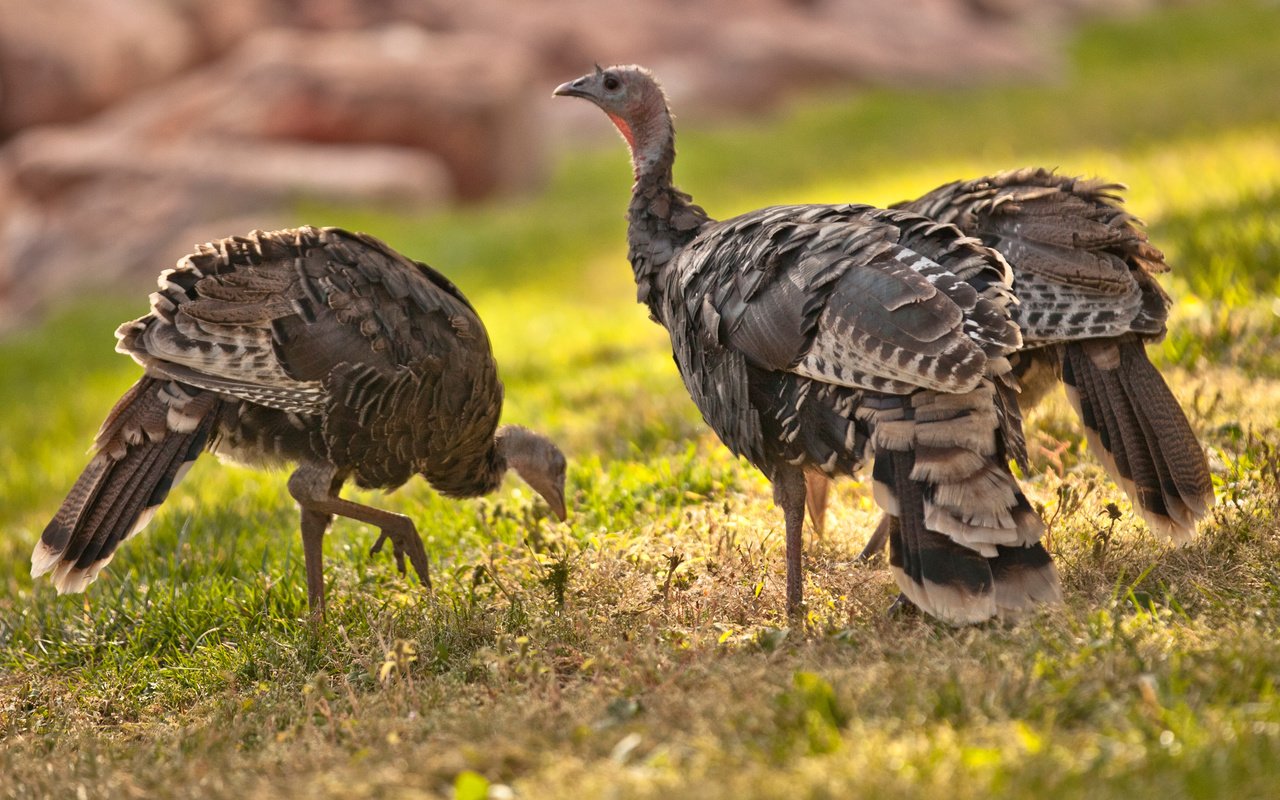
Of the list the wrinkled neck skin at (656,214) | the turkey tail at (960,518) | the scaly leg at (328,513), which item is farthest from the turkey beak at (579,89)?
the turkey tail at (960,518)

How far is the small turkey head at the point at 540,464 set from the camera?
569 cm

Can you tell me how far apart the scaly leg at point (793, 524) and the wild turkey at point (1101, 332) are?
596 millimetres

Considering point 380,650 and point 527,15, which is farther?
point 527,15

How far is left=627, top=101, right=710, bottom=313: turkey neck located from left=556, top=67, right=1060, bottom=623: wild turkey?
6.5 inches

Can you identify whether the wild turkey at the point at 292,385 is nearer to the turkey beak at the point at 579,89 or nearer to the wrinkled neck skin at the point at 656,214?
the wrinkled neck skin at the point at 656,214

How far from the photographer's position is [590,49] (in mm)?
26094

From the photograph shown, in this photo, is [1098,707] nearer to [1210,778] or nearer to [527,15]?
[1210,778]

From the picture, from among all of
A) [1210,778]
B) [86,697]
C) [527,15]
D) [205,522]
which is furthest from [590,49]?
[1210,778]

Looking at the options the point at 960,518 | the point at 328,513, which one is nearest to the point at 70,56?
the point at 328,513

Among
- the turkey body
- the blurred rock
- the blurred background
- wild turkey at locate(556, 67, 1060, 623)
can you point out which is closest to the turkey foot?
wild turkey at locate(556, 67, 1060, 623)

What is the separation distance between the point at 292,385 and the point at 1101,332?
9.28ft

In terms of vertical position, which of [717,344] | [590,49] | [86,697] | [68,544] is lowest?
[86,697]

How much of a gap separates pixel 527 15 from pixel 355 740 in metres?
24.6

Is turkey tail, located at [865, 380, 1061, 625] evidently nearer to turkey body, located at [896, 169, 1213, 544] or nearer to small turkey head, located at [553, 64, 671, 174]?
turkey body, located at [896, 169, 1213, 544]
